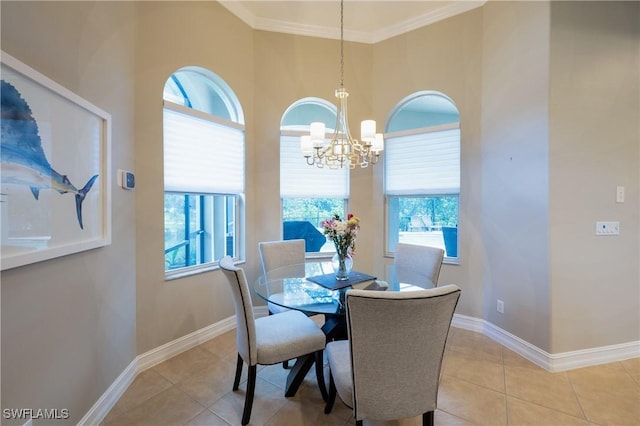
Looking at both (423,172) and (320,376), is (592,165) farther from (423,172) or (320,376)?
(320,376)

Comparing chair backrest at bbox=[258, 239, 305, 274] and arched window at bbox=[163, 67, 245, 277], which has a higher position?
arched window at bbox=[163, 67, 245, 277]

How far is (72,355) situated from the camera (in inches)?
61.6

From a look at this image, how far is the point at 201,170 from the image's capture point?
2.83m

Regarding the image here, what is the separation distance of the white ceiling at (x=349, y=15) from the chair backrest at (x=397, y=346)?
10.5 ft

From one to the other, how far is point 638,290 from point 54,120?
4388 mm

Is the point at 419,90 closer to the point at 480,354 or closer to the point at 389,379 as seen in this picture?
the point at 480,354

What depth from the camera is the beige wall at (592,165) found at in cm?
233

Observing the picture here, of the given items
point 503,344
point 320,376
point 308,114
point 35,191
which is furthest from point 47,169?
point 503,344

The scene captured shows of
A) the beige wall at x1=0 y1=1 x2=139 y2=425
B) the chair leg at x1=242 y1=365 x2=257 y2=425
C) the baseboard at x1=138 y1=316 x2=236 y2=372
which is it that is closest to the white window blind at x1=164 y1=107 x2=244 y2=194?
the beige wall at x1=0 y1=1 x2=139 y2=425

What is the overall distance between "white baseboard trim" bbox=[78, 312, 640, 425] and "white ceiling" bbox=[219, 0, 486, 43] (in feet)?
11.1

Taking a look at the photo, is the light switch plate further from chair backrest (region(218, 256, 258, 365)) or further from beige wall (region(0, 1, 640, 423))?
chair backrest (region(218, 256, 258, 365))

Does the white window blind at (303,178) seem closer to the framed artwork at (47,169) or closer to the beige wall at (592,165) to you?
the framed artwork at (47,169)

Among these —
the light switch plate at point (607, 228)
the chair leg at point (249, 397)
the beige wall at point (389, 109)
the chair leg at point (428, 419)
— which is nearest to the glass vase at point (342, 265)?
the chair leg at point (249, 397)

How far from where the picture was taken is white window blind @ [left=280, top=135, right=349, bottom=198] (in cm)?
353
